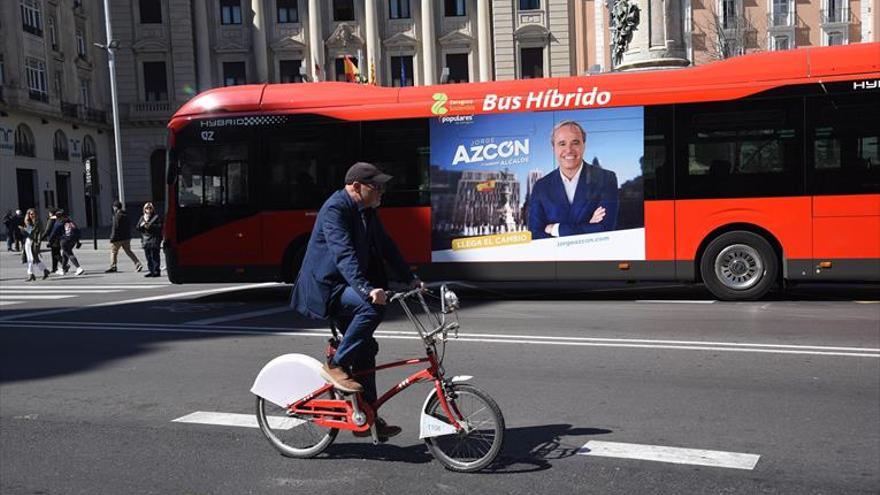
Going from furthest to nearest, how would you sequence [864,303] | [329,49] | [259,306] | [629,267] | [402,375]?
[329,49] → [259,306] → [629,267] → [864,303] → [402,375]

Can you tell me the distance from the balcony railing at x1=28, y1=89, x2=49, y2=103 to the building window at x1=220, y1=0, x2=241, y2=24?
12372 mm

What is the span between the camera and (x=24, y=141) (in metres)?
45.3

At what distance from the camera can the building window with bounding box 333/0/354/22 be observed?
5409 cm

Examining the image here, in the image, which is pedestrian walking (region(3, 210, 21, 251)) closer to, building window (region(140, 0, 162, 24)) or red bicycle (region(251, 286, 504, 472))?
building window (region(140, 0, 162, 24))

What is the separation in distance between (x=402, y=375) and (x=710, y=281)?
616 centimetres

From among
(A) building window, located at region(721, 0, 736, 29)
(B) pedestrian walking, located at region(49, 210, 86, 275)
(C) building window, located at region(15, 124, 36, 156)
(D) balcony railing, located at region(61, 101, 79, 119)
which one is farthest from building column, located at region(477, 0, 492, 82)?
(B) pedestrian walking, located at region(49, 210, 86, 275)

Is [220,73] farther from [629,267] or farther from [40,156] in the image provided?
[629,267]

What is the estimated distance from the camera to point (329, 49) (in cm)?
5394

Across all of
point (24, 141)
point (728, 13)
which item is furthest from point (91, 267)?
point (728, 13)

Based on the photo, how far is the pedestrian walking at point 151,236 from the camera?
19.6m

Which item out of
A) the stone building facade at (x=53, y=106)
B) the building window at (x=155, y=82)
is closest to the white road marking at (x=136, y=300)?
the stone building facade at (x=53, y=106)

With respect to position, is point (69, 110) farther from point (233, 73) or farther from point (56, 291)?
point (56, 291)

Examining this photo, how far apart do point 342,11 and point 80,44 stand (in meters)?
16.3

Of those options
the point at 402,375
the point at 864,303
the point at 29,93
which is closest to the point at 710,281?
the point at 864,303
